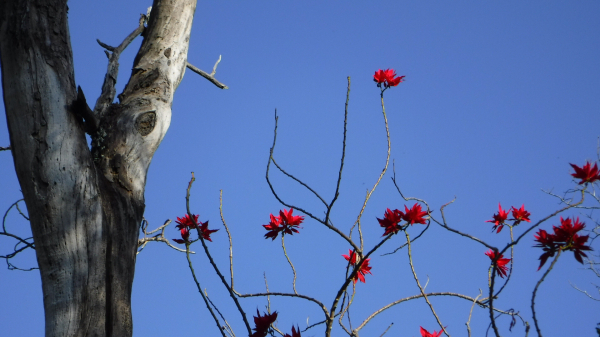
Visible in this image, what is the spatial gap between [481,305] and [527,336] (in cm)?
62

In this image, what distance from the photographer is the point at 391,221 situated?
179 cm

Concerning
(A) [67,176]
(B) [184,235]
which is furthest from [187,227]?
(A) [67,176]

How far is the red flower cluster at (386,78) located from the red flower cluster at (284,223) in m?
0.92

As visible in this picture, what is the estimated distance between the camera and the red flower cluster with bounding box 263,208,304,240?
2.13m

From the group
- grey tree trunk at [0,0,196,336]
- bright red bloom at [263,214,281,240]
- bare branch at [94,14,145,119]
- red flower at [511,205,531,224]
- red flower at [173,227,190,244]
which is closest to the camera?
grey tree trunk at [0,0,196,336]

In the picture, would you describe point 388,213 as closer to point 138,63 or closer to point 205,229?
point 205,229

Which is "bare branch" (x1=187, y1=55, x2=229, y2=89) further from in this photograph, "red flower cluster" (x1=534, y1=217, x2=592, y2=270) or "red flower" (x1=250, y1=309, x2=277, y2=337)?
"red flower cluster" (x1=534, y1=217, x2=592, y2=270)

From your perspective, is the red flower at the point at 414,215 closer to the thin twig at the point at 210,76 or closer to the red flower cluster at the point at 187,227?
the red flower cluster at the point at 187,227

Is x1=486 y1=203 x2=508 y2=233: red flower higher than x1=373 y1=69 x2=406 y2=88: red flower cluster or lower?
lower

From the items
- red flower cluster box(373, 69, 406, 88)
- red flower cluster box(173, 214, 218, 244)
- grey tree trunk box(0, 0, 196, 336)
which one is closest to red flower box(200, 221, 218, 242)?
red flower cluster box(173, 214, 218, 244)

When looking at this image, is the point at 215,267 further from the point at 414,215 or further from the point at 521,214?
the point at 521,214

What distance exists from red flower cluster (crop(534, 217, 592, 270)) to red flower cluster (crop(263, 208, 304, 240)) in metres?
1.04

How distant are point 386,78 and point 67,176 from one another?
1782 mm

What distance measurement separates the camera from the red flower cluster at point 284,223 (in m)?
2.13
